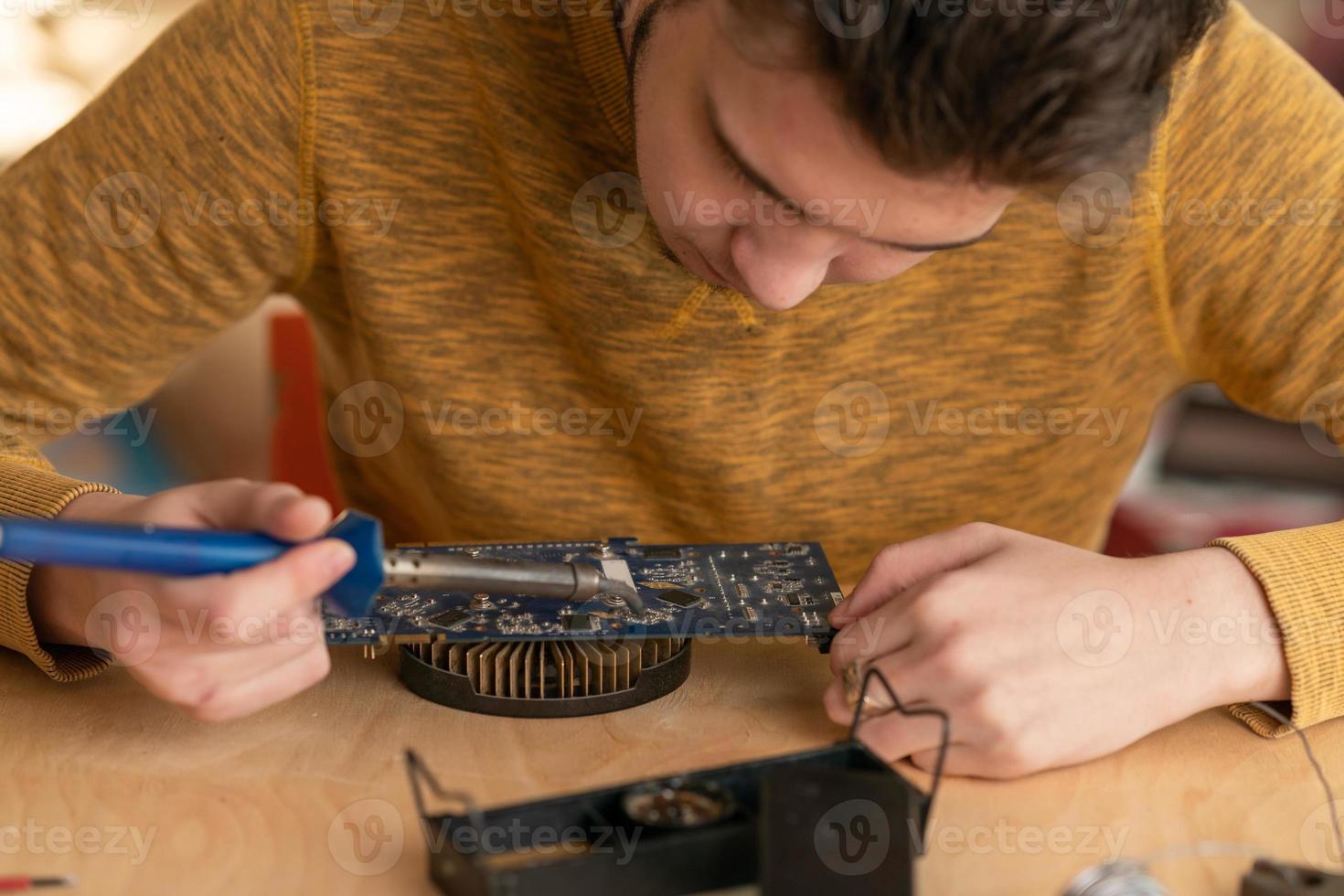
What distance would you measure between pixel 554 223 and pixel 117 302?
1.40 feet

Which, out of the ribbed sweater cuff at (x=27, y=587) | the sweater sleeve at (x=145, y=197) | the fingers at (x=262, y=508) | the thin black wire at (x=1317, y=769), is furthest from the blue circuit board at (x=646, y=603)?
the sweater sleeve at (x=145, y=197)

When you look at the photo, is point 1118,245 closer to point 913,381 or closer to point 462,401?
point 913,381

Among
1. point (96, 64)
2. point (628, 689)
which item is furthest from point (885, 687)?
point (96, 64)

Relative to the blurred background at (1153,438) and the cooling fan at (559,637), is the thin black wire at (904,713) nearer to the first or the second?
the cooling fan at (559,637)

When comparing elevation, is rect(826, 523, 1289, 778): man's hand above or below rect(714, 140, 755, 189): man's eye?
below

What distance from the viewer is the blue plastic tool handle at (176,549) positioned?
2.08 feet

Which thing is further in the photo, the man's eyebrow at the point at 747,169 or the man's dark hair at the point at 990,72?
the man's eyebrow at the point at 747,169

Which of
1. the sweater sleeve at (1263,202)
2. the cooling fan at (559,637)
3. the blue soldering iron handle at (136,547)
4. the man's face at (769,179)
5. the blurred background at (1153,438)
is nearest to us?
the blue soldering iron handle at (136,547)

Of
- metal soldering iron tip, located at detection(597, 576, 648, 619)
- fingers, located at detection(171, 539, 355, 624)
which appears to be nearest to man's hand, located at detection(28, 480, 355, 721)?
fingers, located at detection(171, 539, 355, 624)

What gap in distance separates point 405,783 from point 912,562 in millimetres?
384

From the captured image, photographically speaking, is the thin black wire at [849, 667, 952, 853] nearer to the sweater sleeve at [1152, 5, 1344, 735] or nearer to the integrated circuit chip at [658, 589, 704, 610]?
the integrated circuit chip at [658, 589, 704, 610]

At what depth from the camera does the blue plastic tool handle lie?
0.63m

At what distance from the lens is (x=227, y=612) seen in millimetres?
704

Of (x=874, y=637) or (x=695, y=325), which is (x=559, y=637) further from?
(x=695, y=325)
